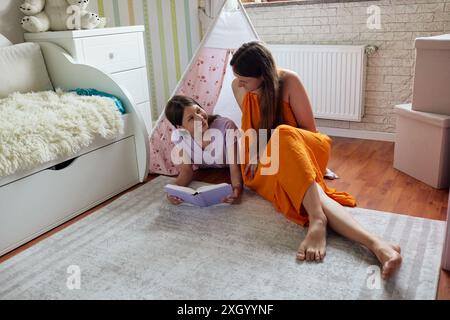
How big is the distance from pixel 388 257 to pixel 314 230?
274 mm

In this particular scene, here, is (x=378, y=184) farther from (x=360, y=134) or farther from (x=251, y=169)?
(x=360, y=134)

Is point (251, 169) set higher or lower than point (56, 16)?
lower

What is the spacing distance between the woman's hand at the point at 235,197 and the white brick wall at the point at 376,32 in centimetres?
131

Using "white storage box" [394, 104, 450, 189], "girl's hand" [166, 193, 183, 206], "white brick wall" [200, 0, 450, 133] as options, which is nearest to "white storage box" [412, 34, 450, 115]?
"white storage box" [394, 104, 450, 189]

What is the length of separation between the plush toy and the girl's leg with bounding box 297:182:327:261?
1586 mm

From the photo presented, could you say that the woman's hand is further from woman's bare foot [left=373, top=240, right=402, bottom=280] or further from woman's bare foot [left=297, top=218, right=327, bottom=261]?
woman's bare foot [left=373, top=240, right=402, bottom=280]

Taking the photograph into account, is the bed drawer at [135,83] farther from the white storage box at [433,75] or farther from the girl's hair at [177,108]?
the white storage box at [433,75]

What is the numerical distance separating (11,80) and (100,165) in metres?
0.66

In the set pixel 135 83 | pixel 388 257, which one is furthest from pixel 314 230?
pixel 135 83

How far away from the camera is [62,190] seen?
1886 mm

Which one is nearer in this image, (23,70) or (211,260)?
(211,260)

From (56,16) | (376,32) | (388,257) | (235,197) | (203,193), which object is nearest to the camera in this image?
(388,257)

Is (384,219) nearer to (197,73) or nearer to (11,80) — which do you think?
(197,73)

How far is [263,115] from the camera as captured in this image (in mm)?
1996
